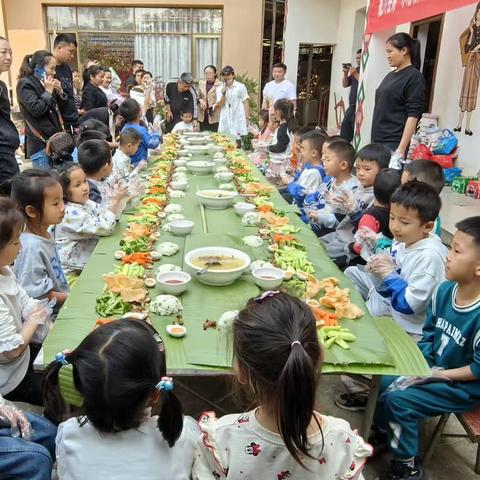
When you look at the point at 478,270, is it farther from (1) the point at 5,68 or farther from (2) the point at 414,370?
(1) the point at 5,68

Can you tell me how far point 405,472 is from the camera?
1.84 m

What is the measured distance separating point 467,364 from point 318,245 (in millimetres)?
1014

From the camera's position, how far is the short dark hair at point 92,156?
323 cm

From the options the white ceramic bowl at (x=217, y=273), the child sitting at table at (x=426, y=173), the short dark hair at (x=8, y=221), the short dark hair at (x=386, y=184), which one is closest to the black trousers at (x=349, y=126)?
the child sitting at table at (x=426, y=173)

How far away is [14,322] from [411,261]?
68.2 inches

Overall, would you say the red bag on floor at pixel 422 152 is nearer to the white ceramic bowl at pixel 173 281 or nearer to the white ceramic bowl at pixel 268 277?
the white ceramic bowl at pixel 268 277

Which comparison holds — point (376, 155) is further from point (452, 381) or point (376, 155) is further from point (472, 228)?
point (452, 381)

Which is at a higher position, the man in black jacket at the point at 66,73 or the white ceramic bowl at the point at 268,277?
the man in black jacket at the point at 66,73

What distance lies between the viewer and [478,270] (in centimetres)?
180

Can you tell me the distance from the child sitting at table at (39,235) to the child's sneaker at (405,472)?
1.63 m

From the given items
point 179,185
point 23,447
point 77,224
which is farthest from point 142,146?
point 23,447

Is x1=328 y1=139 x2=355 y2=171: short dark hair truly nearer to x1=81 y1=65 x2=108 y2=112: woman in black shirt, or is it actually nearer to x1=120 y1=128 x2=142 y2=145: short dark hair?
x1=120 y1=128 x2=142 y2=145: short dark hair

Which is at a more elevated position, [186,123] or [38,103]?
[38,103]

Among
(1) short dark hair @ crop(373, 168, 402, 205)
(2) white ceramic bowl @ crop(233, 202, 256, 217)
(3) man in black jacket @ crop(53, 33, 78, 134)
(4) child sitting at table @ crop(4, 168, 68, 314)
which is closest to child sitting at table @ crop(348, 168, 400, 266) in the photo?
(1) short dark hair @ crop(373, 168, 402, 205)
